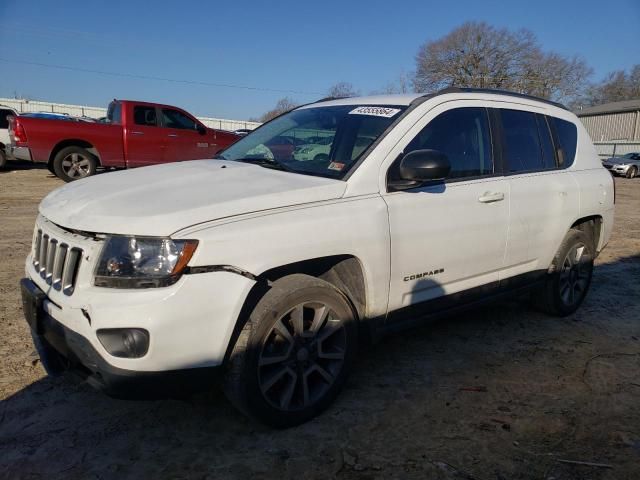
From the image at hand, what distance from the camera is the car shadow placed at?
2.52 m

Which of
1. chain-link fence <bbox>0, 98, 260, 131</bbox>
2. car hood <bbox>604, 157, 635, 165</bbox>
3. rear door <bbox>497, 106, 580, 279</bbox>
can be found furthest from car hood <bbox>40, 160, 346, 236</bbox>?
chain-link fence <bbox>0, 98, 260, 131</bbox>

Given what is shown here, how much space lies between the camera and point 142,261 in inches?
90.9

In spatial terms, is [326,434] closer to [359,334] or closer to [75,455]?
[359,334]

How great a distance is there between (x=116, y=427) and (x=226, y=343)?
924 millimetres

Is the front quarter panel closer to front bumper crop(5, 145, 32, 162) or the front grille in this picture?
the front grille

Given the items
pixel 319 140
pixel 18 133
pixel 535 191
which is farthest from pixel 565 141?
pixel 18 133

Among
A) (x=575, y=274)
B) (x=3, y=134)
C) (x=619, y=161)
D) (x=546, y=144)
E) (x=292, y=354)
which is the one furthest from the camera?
(x=619, y=161)

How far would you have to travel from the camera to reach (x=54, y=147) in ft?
37.1

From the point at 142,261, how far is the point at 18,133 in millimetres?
10614

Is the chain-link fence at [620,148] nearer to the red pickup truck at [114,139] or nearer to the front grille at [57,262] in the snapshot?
the red pickup truck at [114,139]

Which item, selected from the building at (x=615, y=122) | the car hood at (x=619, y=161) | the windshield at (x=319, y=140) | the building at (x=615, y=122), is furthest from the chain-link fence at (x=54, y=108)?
the building at (x=615, y=122)

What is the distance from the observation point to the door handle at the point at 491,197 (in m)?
3.56

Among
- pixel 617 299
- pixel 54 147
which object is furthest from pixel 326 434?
pixel 54 147

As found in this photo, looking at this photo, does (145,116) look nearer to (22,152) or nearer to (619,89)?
(22,152)
